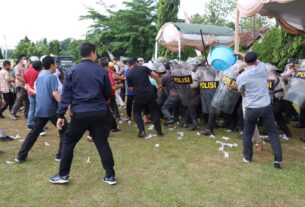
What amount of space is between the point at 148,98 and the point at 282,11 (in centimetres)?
479

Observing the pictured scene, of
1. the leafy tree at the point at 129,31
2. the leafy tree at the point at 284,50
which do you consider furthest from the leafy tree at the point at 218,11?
the leafy tree at the point at 284,50

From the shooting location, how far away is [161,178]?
5.66m

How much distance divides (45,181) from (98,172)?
846mm

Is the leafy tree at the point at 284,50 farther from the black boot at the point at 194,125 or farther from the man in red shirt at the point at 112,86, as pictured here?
the man in red shirt at the point at 112,86

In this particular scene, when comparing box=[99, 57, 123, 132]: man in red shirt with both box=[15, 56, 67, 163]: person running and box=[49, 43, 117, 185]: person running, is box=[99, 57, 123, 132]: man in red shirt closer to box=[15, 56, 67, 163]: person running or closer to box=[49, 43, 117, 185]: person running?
box=[15, 56, 67, 163]: person running

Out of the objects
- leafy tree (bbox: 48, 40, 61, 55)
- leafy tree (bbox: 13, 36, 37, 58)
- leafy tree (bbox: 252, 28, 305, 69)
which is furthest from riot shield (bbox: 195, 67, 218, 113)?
leafy tree (bbox: 13, 36, 37, 58)

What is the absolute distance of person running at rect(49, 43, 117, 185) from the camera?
4992mm

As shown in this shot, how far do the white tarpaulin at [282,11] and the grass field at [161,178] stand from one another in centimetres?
309

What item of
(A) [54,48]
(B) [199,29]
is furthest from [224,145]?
(A) [54,48]

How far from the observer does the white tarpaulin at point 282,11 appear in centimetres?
824

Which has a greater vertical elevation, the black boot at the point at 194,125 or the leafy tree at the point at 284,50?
the leafy tree at the point at 284,50

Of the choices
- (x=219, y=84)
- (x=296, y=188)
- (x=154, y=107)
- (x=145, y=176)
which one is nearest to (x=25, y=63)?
(x=154, y=107)

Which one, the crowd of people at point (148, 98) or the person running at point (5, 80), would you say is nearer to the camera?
the crowd of people at point (148, 98)

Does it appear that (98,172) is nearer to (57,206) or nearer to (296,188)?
(57,206)
